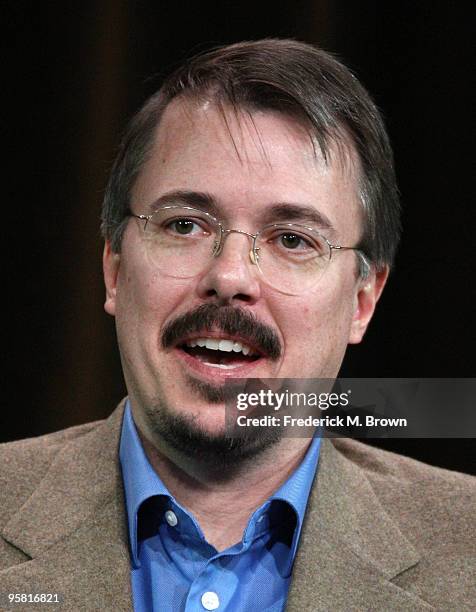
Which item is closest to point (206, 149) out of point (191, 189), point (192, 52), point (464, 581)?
point (191, 189)

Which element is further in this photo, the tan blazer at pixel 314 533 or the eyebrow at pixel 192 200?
the eyebrow at pixel 192 200

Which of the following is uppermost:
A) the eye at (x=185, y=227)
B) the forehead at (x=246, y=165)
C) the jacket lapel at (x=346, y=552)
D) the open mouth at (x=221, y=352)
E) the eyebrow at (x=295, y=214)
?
the forehead at (x=246, y=165)

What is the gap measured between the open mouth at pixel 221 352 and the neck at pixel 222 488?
191 millimetres

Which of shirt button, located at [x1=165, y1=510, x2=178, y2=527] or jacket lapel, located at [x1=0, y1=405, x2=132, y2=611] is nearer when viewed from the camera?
jacket lapel, located at [x1=0, y1=405, x2=132, y2=611]

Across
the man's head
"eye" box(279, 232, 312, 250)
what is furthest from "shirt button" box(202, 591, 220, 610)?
"eye" box(279, 232, 312, 250)

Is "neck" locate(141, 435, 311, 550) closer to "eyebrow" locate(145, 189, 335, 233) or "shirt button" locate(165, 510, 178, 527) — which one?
"shirt button" locate(165, 510, 178, 527)

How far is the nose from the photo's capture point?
180cm

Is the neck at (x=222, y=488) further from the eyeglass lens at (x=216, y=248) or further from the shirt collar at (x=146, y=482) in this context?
the eyeglass lens at (x=216, y=248)

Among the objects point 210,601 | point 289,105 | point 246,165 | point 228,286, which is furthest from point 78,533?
point 289,105

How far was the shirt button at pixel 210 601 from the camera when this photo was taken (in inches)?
70.7

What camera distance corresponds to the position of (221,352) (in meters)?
1.88

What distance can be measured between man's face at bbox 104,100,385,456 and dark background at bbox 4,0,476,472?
50cm

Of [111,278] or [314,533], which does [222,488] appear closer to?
[314,533]

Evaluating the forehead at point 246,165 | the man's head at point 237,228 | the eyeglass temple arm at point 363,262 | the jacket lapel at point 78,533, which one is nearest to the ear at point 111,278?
the man's head at point 237,228
